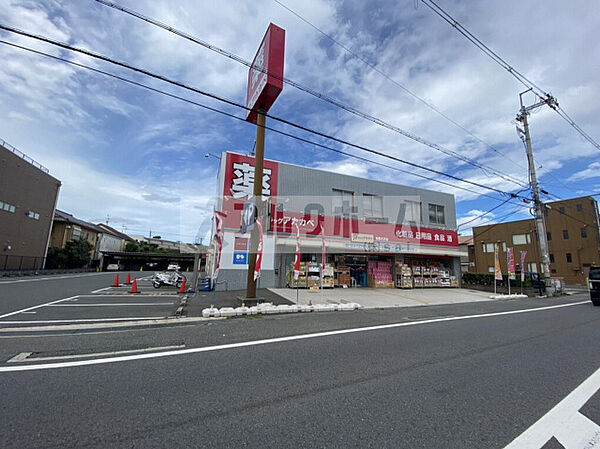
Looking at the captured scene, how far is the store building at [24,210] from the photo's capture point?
83.3 ft

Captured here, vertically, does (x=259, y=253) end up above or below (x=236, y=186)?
below

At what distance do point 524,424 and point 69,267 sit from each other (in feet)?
150

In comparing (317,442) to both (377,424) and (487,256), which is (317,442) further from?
(487,256)

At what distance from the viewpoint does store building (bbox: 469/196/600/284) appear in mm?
32844

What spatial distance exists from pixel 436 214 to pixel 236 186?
1482 cm

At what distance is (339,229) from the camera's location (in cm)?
1559

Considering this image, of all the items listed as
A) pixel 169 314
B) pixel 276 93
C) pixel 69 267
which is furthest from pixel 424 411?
pixel 69 267

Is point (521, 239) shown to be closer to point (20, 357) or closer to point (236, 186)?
point (236, 186)

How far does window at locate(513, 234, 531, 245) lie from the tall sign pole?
42.8 metres

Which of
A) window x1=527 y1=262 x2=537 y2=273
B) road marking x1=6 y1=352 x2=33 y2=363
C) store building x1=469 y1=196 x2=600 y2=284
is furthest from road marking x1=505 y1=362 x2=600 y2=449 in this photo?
window x1=527 y1=262 x2=537 y2=273

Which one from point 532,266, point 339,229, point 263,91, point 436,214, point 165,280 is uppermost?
point 263,91

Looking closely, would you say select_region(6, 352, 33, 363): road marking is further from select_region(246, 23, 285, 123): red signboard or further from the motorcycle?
the motorcycle

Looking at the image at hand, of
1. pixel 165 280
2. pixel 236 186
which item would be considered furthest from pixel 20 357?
pixel 165 280

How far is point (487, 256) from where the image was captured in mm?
40750
